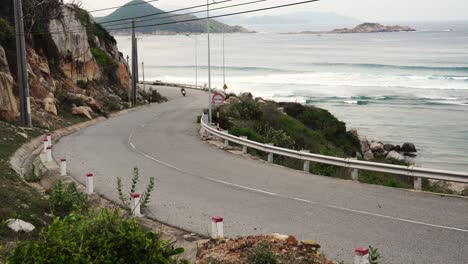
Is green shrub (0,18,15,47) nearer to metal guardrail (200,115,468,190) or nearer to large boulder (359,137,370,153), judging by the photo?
metal guardrail (200,115,468,190)

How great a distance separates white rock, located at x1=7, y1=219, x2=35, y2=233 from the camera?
949 centimetres


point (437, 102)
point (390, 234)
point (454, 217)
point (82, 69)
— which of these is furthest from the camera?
point (437, 102)

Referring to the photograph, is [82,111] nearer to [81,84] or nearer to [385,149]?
[81,84]

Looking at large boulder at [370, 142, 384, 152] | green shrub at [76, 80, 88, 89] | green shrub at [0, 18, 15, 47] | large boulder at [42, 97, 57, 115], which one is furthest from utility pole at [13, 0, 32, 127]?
large boulder at [370, 142, 384, 152]

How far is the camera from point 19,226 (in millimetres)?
9539

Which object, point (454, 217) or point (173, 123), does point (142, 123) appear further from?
point (454, 217)

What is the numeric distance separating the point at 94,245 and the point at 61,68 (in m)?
37.3

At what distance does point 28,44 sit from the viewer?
121 feet

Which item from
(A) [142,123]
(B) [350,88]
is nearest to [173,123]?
(A) [142,123]

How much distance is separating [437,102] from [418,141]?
25611mm

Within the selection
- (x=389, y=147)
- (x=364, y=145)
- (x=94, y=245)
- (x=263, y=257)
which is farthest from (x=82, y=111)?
(x=94, y=245)

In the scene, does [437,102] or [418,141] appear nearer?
[418,141]

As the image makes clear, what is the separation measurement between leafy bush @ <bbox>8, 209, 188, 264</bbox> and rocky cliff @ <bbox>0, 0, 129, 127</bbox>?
2082 cm

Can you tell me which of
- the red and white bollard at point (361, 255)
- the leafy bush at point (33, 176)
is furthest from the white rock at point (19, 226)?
the leafy bush at point (33, 176)
